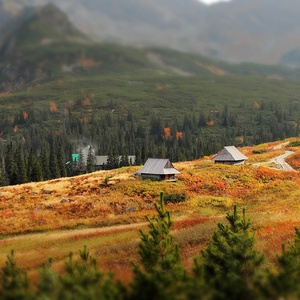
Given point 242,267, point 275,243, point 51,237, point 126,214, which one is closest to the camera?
point 242,267

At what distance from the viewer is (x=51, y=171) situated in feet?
436

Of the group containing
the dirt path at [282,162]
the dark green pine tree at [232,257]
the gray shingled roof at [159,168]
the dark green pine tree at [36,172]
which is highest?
the dark green pine tree at [232,257]

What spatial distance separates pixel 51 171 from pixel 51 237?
311 ft

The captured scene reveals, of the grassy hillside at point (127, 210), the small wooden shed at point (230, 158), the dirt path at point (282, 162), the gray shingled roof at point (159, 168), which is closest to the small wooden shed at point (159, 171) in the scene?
the gray shingled roof at point (159, 168)

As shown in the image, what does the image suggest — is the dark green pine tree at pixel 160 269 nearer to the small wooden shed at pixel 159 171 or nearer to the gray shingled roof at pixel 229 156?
the small wooden shed at pixel 159 171

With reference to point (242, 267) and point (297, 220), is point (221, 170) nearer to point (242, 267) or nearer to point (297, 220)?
point (297, 220)

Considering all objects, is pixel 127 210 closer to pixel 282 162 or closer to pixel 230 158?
pixel 230 158

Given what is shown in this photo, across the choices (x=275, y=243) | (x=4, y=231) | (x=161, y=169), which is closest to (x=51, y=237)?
(x=4, y=231)

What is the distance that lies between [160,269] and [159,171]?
56.7 metres

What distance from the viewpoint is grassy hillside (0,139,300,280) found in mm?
31047

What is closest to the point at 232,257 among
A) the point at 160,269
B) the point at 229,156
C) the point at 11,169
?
the point at 160,269

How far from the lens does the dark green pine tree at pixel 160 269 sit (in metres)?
7.77

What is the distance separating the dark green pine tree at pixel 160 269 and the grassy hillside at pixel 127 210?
576 centimetres

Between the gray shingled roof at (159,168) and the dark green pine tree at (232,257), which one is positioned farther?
the gray shingled roof at (159,168)
